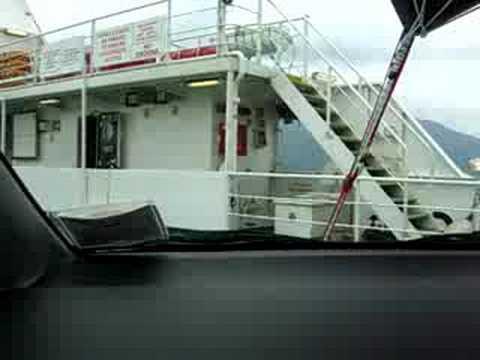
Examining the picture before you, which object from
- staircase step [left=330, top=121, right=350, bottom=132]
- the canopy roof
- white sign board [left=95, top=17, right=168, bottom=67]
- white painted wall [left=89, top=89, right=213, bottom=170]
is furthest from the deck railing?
white sign board [left=95, top=17, right=168, bottom=67]

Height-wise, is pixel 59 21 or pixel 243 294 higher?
pixel 59 21

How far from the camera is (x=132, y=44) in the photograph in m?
5.45

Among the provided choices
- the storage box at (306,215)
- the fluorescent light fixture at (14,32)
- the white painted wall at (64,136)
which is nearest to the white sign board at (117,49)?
the white painted wall at (64,136)

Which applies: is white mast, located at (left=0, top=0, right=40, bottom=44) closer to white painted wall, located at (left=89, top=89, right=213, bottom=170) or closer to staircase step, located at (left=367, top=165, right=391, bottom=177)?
staircase step, located at (left=367, top=165, right=391, bottom=177)

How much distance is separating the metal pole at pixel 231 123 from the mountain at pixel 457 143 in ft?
12.4

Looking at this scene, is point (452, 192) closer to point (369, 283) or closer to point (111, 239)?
point (369, 283)

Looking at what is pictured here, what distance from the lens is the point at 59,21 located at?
44.4 inches

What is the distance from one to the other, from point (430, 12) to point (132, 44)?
15.0 ft

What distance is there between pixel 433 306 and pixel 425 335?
48 mm

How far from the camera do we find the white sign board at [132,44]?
16.2 ft

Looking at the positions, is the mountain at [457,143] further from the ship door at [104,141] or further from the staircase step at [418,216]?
A: the ship door at [104,141]

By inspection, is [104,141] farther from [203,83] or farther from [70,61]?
[203,83]

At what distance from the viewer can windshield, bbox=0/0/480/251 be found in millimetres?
1044

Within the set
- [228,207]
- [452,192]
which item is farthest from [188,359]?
[228,207]
